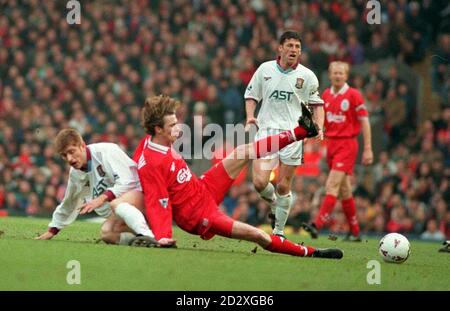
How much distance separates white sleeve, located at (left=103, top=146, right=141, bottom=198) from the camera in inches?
360

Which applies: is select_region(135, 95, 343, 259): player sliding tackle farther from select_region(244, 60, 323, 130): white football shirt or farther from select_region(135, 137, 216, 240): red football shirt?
select_region(244, 60, 323, 130): white football shirt

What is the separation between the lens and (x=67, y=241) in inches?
385

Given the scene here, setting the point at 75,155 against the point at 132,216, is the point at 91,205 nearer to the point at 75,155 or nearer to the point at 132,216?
the point at 132,216

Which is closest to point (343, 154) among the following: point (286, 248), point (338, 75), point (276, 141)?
point (338, 75)

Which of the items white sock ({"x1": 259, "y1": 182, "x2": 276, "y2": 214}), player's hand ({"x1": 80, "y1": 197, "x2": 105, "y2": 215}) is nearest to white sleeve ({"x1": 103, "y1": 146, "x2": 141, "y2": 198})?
player's hand ({"x1": 80, "y1": 197, "x2": 105, "y2": 215})

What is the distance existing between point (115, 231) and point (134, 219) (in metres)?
0.56

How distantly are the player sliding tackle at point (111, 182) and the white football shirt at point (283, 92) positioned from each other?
230 cm

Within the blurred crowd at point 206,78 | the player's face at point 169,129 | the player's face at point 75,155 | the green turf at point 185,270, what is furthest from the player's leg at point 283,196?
the blurred crowd at point 206,78

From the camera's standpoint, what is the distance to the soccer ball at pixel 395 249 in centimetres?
932

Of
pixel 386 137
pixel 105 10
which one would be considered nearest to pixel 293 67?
pixel 386 137

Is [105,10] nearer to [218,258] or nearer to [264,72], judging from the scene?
[264,72]

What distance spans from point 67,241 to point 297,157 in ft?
9.34

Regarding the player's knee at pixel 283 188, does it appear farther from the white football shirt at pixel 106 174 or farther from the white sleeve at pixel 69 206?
the white sleeve at pixel 69 206

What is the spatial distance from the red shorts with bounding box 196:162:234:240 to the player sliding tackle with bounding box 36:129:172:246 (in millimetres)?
352
